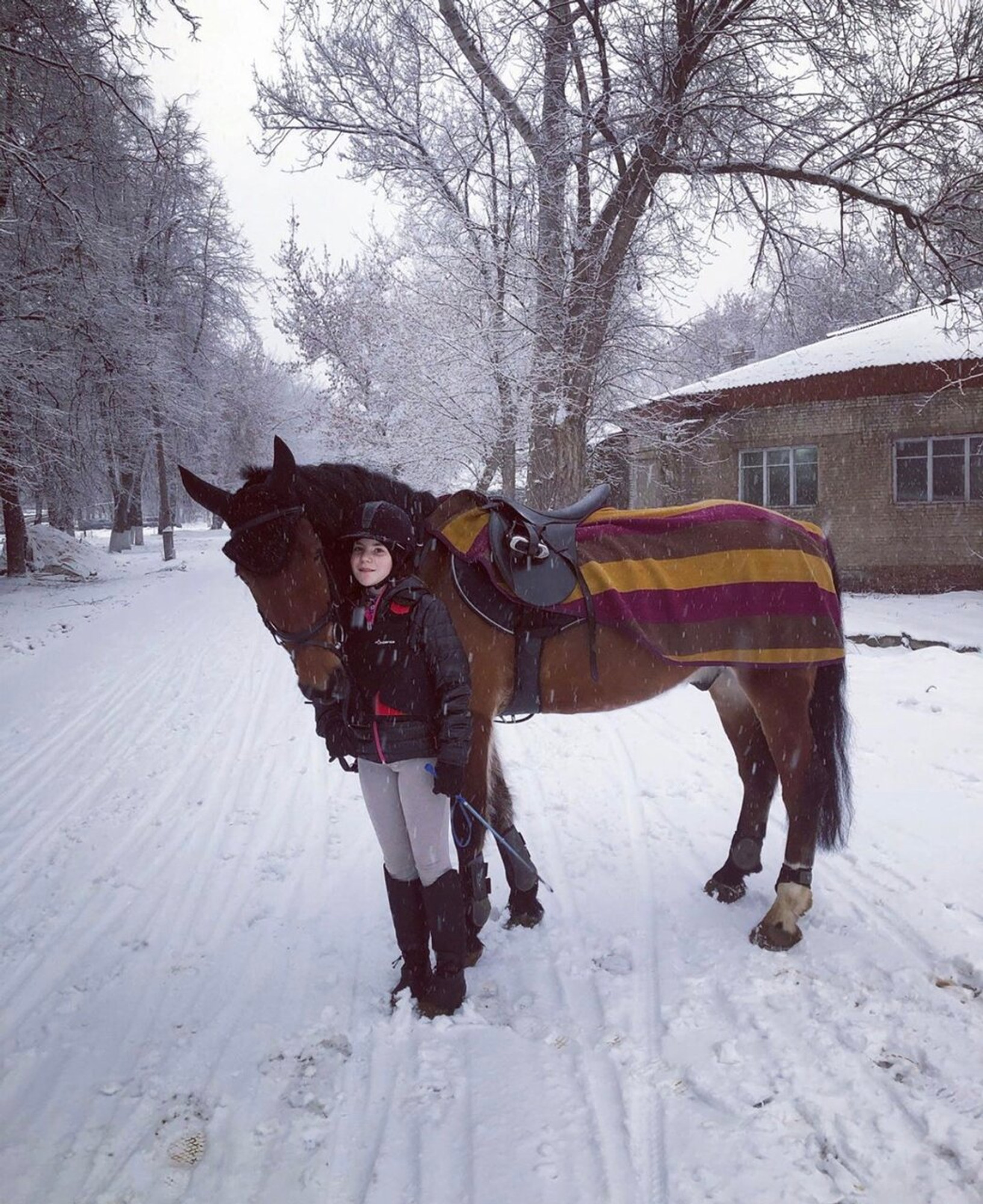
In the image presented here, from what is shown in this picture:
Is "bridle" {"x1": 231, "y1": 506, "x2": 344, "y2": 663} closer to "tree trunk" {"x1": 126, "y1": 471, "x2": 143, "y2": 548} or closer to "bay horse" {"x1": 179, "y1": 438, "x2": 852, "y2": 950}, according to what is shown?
"bay horse" {"x1": 179, "y1": 438, "x2": 852, "y2": 950}

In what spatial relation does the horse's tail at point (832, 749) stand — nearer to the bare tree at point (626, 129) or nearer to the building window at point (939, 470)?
the bare tree at point (626, 129)

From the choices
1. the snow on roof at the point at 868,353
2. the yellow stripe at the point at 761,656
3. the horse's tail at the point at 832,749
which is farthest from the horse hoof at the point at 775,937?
the snow on roof at the point at 868,353

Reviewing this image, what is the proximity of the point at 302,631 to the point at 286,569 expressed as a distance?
215mm

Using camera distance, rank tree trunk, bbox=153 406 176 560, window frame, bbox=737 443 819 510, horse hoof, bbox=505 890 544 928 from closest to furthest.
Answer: horse hoof, bbox=505 890 544 928
window frame, bbox=737 443 819 510
tree trunk, bbox=153 406 176 560

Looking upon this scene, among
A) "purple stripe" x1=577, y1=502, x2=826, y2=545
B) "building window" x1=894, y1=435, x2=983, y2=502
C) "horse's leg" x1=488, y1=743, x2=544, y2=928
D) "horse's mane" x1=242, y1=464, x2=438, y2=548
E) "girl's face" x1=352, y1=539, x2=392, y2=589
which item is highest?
"building window" x1=894, y1=435, x2=983, y2=502

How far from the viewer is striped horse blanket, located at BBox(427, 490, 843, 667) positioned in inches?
105

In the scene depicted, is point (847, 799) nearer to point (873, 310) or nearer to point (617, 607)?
point (617, 607)

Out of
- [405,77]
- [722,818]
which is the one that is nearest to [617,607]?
[722,818]

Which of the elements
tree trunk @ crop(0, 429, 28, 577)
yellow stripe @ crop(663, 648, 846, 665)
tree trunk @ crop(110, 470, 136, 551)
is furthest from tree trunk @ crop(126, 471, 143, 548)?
yellow stripe @ crop(663, 648, 846, 665)

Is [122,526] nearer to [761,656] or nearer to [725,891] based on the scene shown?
[725,891]

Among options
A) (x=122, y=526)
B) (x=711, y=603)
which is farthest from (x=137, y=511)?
(x=711, y=603)

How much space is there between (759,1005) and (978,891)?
4.65ft

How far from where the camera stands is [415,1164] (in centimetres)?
176

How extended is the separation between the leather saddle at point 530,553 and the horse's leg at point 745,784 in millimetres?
1093
